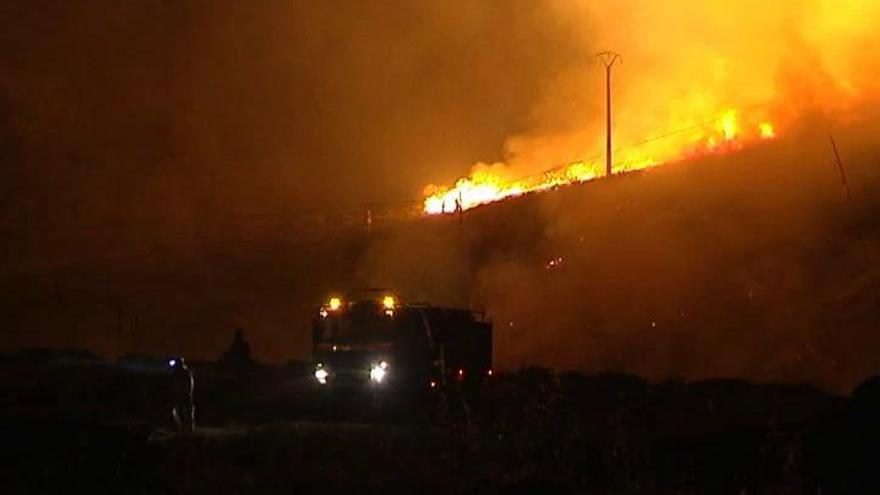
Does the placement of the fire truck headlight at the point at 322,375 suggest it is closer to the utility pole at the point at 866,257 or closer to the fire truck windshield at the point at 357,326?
the fire truck windshield at the point at 357,326

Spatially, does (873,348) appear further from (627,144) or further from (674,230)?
(627,144)

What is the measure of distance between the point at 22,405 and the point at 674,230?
3360cm

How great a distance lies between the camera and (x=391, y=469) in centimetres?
1772

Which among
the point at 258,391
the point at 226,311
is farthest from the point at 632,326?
the point at 226,311

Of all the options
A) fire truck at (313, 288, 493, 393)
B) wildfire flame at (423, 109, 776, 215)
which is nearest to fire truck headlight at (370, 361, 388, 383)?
fire truck at (313, 288, 493, 393)

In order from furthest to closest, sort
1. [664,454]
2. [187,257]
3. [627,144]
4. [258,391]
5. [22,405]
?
1. [627,144]
2. [187,257]
3. [258,391]
4. [22,405]
5. [664,454]

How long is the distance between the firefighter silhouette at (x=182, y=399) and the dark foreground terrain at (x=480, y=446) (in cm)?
38

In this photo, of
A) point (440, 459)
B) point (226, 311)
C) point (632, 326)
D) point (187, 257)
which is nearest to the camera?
point (440, 459)

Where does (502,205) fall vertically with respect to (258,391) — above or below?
above

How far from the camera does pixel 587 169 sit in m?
73.6

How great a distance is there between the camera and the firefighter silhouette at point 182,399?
24984 mm

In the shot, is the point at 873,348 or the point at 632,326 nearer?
the point at 873,348

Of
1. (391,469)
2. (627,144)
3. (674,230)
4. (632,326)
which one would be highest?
(627,144)

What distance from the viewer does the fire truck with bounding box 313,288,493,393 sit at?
2966 centimetres
